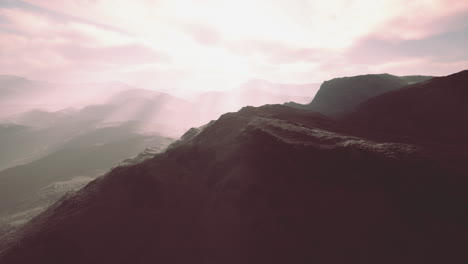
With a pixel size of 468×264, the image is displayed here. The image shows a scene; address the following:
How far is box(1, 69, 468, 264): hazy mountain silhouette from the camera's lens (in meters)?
11.3

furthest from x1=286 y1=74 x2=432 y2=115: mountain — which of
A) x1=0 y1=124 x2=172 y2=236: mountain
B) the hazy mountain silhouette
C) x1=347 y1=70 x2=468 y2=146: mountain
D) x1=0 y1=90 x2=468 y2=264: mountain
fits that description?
x1=0 y1=90 x2=468 y2=264: mountain

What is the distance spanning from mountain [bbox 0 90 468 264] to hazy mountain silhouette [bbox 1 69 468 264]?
0.18 feet

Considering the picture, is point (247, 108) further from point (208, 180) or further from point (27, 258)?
point (27, 258)

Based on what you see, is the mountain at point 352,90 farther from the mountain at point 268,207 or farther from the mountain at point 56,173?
the mountain at point 268,207

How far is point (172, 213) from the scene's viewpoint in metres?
17.8

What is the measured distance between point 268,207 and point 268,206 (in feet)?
0.21

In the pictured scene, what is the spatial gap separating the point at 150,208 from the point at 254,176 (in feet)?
26.2

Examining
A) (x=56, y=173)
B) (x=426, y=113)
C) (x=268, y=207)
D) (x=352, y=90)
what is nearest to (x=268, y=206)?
(x=268, y=207)

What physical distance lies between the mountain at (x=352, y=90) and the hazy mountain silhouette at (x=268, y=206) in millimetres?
46076

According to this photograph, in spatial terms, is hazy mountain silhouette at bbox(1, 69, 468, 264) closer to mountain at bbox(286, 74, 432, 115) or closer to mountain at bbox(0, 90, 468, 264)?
mountain at bbox(0, 90, 468, 264)

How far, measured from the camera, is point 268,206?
603 inches

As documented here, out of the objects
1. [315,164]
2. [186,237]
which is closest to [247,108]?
[315,164]

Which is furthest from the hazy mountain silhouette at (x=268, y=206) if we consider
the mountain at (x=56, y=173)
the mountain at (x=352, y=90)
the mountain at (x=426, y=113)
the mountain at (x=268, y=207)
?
the mountain at (x=56, y=173)

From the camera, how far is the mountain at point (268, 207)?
11.3m
